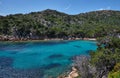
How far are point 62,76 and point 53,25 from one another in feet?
342

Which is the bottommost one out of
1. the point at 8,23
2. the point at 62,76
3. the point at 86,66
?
the point at 62,76

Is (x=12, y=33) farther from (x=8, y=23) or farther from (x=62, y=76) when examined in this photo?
(x=62, y=76)

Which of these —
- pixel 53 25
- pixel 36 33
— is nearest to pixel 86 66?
pixel 36 33

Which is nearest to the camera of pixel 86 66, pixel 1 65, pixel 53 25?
pixel 86 66

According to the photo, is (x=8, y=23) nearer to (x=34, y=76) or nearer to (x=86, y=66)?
(x=34, y=76)

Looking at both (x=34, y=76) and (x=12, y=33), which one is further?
(x=12, y=33)

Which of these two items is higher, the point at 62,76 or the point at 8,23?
the point at 8,23

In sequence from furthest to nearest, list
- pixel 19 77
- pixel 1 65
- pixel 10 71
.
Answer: pixel 1 65 < pixel 10 71 < pixel 19 77

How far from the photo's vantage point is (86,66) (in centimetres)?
2725

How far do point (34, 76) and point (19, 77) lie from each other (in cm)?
228

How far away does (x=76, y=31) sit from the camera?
127438mm

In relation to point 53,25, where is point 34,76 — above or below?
below

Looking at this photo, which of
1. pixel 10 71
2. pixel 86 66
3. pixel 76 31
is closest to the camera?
pixel 86 66

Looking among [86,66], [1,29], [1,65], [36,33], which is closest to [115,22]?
[36,33]
